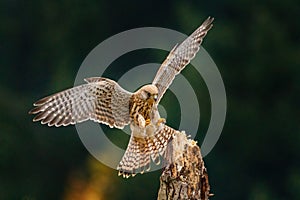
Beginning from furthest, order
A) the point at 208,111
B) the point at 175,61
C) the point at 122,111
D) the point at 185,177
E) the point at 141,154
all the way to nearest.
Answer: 1. the point at 208,111
2. the point at 175,61
3. the point at 141,154
4. the point at 122,111
5. the point at 185,177

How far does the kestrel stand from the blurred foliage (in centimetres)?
524

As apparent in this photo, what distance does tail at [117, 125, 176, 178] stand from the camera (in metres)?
7.43

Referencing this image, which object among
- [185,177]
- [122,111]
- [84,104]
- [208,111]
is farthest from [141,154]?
[208,111]

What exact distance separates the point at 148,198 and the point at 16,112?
8.18 ft

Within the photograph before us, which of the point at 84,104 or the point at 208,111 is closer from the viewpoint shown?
the point at 84,104

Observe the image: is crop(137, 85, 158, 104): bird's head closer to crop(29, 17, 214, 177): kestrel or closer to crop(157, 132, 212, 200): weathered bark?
crop(29, 17, 214, 177): kestrel

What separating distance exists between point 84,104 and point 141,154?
1.71 feet

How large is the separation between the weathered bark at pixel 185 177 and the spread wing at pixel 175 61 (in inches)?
30.6

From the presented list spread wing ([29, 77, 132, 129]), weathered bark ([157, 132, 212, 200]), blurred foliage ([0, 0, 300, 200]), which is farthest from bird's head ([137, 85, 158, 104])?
blurred foliage ([0, 0, 300, 200])

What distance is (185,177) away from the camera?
21.6 ft

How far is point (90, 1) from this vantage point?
20.4 metres

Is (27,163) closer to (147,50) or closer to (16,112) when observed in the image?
(16,112)

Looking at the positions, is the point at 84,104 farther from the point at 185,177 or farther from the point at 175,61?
the point at 185,177

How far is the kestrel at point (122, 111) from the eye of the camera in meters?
7.21
